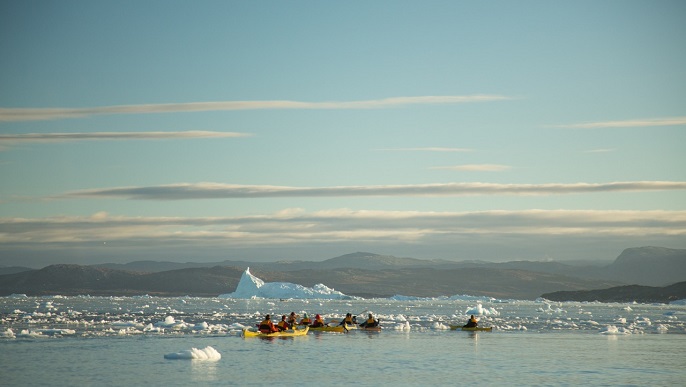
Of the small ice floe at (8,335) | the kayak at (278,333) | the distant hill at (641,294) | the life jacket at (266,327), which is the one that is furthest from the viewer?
the distant hill at (641,294)

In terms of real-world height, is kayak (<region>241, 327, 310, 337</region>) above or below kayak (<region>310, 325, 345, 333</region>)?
above

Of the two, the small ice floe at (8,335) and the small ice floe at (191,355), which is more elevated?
the small ice floe at (191,355)

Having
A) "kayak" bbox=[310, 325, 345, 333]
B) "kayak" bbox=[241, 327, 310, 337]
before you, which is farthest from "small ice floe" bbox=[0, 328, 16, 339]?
"kayak" bbox=[310, 325, 345, 333]

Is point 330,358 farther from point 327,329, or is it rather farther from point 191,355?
point 327,329

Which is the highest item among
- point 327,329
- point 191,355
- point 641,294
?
point 191,355

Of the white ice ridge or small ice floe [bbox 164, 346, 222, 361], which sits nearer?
small ice floe [bbox 164, 346, 222, 361]

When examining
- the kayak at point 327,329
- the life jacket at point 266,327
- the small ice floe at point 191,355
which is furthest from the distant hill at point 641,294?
the small ice floe at point 191,355

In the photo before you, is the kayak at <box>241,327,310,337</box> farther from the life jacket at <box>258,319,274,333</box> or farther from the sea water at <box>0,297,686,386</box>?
the sea water at <box>0,297,686,386</box>

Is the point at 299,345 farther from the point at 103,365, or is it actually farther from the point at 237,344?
the point at 103,365

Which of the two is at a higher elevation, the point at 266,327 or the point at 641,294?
the point at 266,327

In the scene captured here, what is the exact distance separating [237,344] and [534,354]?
12.6 m

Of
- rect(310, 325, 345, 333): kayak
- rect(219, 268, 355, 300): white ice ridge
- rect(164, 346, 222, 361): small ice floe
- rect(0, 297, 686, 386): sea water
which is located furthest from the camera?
rect(219, 268, 355, 300): white ice ridge

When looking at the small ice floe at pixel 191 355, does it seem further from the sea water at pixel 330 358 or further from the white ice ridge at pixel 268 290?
the white ice ridge at pixel 268 290

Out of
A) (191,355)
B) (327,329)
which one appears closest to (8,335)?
(191,355)
